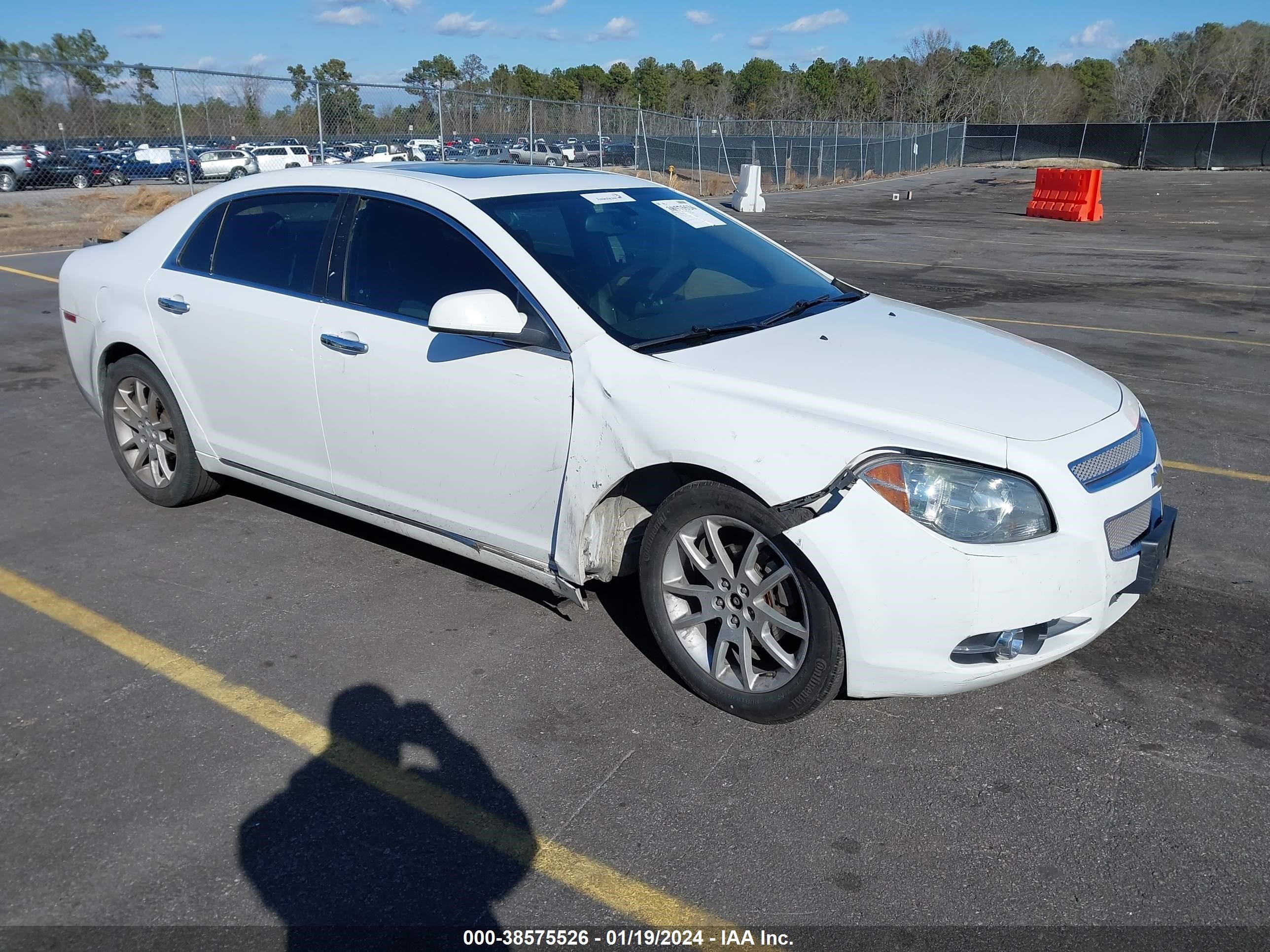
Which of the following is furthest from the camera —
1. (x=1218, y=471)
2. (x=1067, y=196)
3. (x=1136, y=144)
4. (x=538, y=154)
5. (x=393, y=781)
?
(x=1136, y=144)

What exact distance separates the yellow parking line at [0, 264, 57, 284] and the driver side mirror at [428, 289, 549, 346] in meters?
11.2

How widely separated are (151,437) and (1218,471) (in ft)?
19.3

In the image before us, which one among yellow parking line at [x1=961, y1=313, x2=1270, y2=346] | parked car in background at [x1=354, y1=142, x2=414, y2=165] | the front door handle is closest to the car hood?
the front door handle

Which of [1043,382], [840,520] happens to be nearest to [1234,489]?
[1043,382]

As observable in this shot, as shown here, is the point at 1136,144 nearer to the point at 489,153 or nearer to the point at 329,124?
the point at 489,153

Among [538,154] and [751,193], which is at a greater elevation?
[538,154]

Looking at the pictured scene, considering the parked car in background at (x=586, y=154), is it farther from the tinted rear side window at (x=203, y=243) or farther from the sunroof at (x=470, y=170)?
the sunroof at (x=470, y=170)

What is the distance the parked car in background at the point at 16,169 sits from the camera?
1977cm

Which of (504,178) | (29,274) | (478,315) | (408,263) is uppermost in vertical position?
(504,178)

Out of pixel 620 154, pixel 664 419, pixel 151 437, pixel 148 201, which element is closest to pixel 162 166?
pixel 148 201

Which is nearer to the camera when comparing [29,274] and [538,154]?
[29,274]

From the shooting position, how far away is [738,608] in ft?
11.0

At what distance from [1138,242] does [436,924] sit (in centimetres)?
1987

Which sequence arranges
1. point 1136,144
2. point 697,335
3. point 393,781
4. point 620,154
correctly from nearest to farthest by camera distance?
1. point 393,781
2. point 697,335
3. point 620,154
4. point 1136,144
